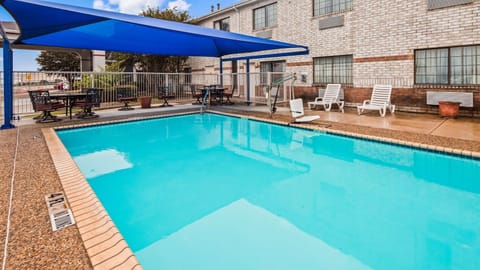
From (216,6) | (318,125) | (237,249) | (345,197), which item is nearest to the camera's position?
(237,249)

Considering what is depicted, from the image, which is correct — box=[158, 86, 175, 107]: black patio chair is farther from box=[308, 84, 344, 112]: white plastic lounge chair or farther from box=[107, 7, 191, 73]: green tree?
box=[107, 7, 191, 73]: green tree

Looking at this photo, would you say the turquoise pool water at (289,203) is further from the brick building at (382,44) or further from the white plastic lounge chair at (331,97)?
the brick building at (382,44)

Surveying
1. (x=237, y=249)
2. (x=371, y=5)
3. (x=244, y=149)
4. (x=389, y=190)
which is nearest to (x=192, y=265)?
(x=237, y=249)

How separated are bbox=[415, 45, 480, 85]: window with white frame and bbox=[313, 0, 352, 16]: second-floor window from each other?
11.3 feet

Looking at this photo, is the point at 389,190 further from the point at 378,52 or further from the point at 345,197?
the point at 378,52

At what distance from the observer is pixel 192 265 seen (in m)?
2.50

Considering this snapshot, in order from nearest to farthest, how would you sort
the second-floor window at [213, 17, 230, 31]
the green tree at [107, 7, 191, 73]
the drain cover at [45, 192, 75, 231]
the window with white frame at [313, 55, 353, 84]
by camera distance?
the drain cover at [45, 192, 75, 231] → the window with white frame at [313, 55, 353, 84] → the second-floor window at [213, 17, 230, 31] → the green tree at [107, 7, 191, 73]

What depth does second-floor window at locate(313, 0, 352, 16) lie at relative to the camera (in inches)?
465

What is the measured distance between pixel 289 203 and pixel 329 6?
1101 centimetres

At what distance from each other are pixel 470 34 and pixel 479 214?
7.69 m

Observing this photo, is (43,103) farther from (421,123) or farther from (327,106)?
(421,123)

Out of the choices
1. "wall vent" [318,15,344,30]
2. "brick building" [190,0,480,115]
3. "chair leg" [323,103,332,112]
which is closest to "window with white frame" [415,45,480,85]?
"brick building" [190,0,480,115]

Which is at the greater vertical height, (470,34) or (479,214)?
(470,34)

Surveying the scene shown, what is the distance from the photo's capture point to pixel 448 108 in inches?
339
